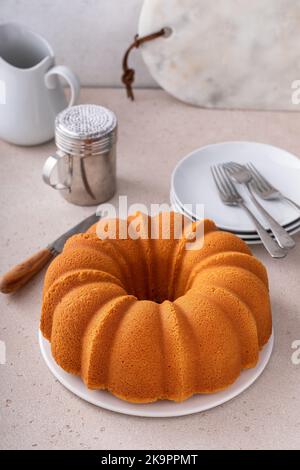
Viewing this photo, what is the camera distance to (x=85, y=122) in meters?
1.18

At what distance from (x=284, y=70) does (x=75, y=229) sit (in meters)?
0.59

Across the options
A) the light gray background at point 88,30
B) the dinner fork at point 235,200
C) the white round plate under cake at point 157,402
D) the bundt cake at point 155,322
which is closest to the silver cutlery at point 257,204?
the dinner fork at point 235,200

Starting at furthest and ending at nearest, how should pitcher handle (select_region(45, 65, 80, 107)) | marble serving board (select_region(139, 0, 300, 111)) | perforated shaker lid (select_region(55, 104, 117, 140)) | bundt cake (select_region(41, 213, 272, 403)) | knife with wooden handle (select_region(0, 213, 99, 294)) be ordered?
marble serving board (select_region(139, 0, 300, 111))
pitcher handle (select_region(45, 65, 80, 107))
perforated shaker lid (select_region(55, 104, 117, 140))
knife with wooden handle (select_region(0, 213, 99, 294))
bundt cake (select_region(41, 213, 272, 403))

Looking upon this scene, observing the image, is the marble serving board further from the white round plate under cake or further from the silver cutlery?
the white round plate under cake

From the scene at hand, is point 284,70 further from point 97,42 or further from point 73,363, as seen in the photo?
point 73,363

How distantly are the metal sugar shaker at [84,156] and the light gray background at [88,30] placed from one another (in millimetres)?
345

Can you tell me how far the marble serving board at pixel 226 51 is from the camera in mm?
1388

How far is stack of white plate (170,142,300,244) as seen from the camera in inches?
45.6

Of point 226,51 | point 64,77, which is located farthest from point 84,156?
point 226,51

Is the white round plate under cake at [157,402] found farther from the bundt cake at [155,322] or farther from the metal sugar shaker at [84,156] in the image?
the metal sugar shaker at [84,156]

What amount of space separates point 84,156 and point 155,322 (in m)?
0.39

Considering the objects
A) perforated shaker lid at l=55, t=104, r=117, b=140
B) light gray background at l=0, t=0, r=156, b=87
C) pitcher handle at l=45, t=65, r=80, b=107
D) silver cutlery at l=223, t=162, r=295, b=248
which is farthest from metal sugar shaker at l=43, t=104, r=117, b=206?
light gray background at l=0, t=0, r=156, b=87

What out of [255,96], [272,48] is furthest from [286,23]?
[255,96]

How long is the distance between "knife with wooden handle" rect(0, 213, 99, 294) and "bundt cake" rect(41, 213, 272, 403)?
11 cm
